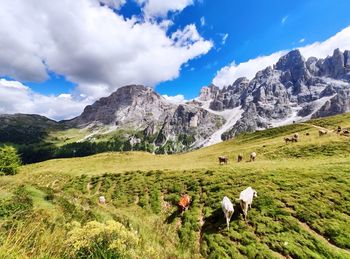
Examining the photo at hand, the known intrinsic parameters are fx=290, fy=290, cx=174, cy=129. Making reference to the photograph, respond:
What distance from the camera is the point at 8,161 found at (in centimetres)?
8112

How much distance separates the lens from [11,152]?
283ft

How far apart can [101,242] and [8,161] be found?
276 feet

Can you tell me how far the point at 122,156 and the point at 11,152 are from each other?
3424 centimetres

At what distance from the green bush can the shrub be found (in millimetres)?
75618

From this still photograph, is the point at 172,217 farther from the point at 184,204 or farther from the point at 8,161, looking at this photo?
the point at 8,161

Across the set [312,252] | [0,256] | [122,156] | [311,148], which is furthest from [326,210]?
[122,156]

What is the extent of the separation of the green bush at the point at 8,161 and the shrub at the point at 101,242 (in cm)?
7562

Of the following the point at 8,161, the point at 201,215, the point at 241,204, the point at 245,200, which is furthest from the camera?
the point at 8,161

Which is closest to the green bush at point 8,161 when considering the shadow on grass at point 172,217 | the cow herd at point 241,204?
the shadow on grass at point 172,217

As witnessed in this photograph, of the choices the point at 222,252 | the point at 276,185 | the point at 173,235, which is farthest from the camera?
the point at 276,185

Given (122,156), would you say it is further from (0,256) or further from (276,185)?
(0,256)

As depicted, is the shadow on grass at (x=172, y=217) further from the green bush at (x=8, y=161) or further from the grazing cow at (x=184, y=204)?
the green bush at (x=8, y=161)

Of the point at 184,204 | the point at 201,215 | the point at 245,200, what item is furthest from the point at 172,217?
the point at 245,200

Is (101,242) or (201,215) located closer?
(101,242)
